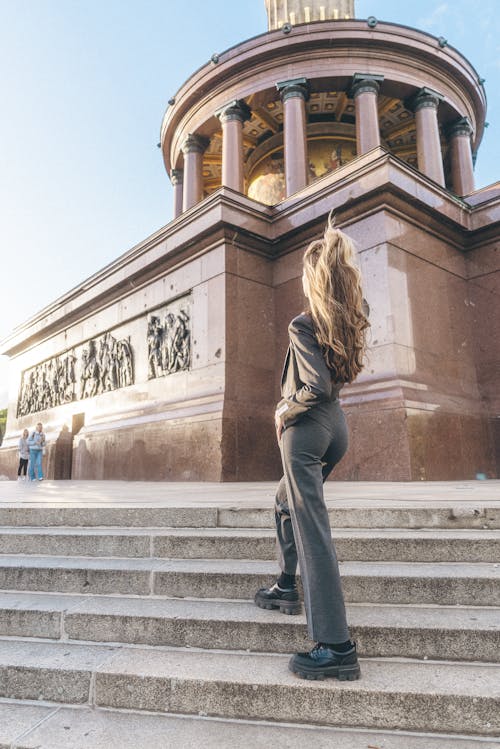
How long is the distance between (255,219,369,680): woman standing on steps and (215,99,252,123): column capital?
61.5ft

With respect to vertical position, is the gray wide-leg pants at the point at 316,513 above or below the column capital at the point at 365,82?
below

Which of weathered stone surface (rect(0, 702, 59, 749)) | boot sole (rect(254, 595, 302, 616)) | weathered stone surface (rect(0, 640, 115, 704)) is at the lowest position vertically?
weathered stone surface (rect(0, 702, 59, 749))

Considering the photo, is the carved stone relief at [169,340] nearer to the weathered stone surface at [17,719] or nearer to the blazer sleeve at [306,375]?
the blazer sleeve at [306,375]

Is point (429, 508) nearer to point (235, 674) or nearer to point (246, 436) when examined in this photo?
point (235, 674)

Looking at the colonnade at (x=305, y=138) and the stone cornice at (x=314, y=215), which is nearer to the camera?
the stone cornice at (x=314, y=215)

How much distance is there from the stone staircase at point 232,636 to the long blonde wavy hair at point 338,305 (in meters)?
1.43

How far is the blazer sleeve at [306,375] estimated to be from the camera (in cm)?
263

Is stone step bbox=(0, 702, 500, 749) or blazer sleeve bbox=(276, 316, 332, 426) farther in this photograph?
blazer sleeve bbox=(276, 316, 332, 426)

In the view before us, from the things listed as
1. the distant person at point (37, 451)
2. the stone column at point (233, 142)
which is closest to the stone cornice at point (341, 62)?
the stone column at point (233, 142)

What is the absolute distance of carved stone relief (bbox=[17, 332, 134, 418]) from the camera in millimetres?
14508

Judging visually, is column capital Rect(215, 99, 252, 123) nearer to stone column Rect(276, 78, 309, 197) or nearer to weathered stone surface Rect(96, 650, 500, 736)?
stone column Rect(276, 78, 309, 197)

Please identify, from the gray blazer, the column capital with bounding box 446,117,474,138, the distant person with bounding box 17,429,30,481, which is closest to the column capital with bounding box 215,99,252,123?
the column capital with bounding box 446,117,474,138

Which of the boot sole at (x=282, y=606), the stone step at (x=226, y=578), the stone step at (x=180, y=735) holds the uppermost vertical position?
the stone step at (x=226, y=578)

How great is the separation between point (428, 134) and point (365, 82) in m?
Answer: 2.82
